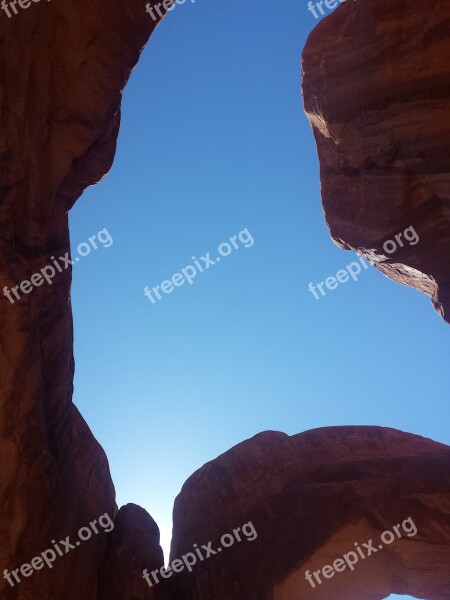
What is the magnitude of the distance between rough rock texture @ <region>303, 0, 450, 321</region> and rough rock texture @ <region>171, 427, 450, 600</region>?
501cm

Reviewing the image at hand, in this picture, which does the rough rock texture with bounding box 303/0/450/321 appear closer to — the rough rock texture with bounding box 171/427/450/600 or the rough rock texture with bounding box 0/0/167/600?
the rough rock texture with bounding box 171/427/450/600

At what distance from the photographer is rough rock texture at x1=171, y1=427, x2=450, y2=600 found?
10836 mm

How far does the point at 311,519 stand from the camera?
11609mm

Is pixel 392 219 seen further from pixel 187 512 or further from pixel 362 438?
pixel 187 512

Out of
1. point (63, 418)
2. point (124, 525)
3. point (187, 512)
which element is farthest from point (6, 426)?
point (187, 512)

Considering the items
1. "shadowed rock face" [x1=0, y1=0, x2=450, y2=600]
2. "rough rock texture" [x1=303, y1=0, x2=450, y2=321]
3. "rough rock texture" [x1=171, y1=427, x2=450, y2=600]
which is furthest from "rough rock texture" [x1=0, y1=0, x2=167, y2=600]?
"rough rock texture" [x1=303, y1=0, x2=450, y2=321]

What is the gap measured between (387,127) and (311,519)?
31.8 feet

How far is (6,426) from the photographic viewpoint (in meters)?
7.89

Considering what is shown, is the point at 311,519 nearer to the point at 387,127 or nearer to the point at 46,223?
the point at 46,223

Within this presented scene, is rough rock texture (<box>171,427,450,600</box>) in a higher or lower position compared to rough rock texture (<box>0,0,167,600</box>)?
lower

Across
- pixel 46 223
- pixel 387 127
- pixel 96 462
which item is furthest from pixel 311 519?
pixel 387 127

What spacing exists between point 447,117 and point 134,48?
6959 millimetres

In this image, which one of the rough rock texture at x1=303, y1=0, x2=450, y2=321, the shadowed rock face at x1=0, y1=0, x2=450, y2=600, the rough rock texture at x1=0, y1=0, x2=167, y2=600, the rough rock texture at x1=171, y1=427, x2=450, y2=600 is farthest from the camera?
the rough rock texture at x1=171, y1=427, x2=450, y2=600

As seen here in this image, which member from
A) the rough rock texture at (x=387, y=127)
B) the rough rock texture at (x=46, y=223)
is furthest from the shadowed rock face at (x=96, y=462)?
the rough rock texture at (x=387, y=127)
